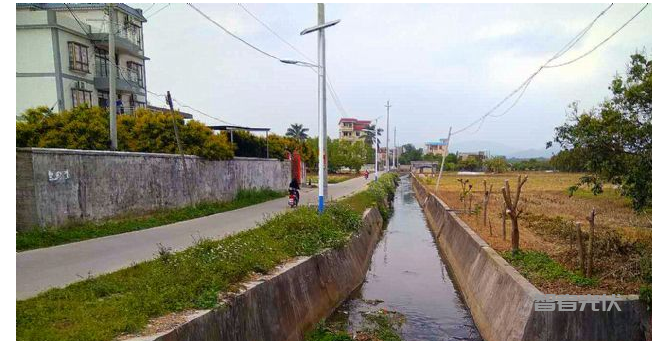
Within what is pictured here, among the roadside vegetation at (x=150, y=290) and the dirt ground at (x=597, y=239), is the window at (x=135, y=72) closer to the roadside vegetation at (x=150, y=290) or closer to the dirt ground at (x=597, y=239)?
the dirt ground at (x=597, y=239)

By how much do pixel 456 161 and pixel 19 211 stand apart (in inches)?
3575

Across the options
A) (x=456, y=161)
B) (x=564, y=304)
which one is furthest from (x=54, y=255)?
(x=456, y=161)

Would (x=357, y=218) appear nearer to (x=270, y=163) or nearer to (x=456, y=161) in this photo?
(x=270, y=163)

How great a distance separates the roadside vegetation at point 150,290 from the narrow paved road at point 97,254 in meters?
0.65

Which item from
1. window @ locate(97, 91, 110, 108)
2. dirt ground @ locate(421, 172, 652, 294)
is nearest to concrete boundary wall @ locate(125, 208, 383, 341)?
dirt ground @ locate(421, 172, 652, 294)

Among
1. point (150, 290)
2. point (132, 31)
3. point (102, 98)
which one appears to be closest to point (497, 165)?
point (132, 31)

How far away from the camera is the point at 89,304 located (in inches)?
206

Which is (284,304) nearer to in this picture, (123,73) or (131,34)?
(123,73)

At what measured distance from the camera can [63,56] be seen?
22750mm

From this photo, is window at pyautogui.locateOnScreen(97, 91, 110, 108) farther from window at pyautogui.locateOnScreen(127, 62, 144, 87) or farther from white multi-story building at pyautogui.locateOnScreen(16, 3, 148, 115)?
window at pyautogui.locateOnScreen(127, 62, 144, 87)

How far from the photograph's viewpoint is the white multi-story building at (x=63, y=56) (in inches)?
875

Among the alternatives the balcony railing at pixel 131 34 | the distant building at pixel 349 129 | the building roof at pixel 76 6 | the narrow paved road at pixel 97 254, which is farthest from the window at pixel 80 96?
the distant building at pixel 349 129

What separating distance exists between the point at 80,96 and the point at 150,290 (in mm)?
21956

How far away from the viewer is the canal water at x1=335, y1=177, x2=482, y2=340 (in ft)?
29.0
